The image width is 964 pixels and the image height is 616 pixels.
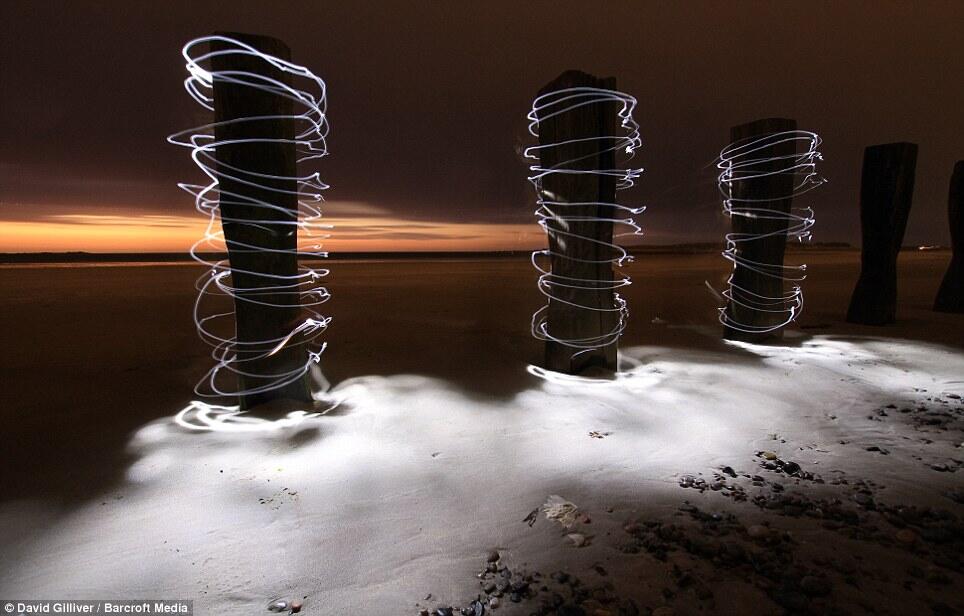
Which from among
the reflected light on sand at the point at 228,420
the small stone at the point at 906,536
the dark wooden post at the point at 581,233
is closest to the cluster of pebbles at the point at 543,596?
the small stone at the point at 906,536

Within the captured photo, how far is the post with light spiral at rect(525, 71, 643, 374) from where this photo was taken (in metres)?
4.19

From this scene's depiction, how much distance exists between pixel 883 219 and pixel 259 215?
7.43 meters

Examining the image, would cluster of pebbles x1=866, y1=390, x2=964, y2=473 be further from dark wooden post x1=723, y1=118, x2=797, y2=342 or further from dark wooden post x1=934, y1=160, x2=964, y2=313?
dark wooden post x1=934, y1=160, x2=964, y2=313

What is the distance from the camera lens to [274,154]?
3367 millimetres

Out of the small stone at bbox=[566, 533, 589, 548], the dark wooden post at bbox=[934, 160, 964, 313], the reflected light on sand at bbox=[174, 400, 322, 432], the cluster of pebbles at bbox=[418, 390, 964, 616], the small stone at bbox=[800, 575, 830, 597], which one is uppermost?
the dark wooden post at bbox=[934, 160, 964, 313]

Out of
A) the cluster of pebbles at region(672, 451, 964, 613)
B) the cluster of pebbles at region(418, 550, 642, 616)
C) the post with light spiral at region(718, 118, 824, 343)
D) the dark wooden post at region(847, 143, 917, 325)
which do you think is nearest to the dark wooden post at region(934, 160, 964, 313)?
the dark wooden post at region(847, 143, 917, 325)

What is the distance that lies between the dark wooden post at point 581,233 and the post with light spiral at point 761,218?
2188mm

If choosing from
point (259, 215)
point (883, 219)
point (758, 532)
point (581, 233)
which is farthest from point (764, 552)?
point (883, 219)

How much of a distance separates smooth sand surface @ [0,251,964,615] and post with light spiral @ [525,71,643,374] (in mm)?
416

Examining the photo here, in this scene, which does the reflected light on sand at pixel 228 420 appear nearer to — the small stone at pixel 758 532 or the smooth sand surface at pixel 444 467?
the smooth sand surface at pixel 444 467

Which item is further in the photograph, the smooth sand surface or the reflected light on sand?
the reflected light on sand

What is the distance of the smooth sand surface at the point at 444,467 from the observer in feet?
5.85

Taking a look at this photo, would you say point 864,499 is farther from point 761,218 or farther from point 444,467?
point 761,218

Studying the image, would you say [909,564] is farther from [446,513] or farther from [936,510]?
[446,513]
